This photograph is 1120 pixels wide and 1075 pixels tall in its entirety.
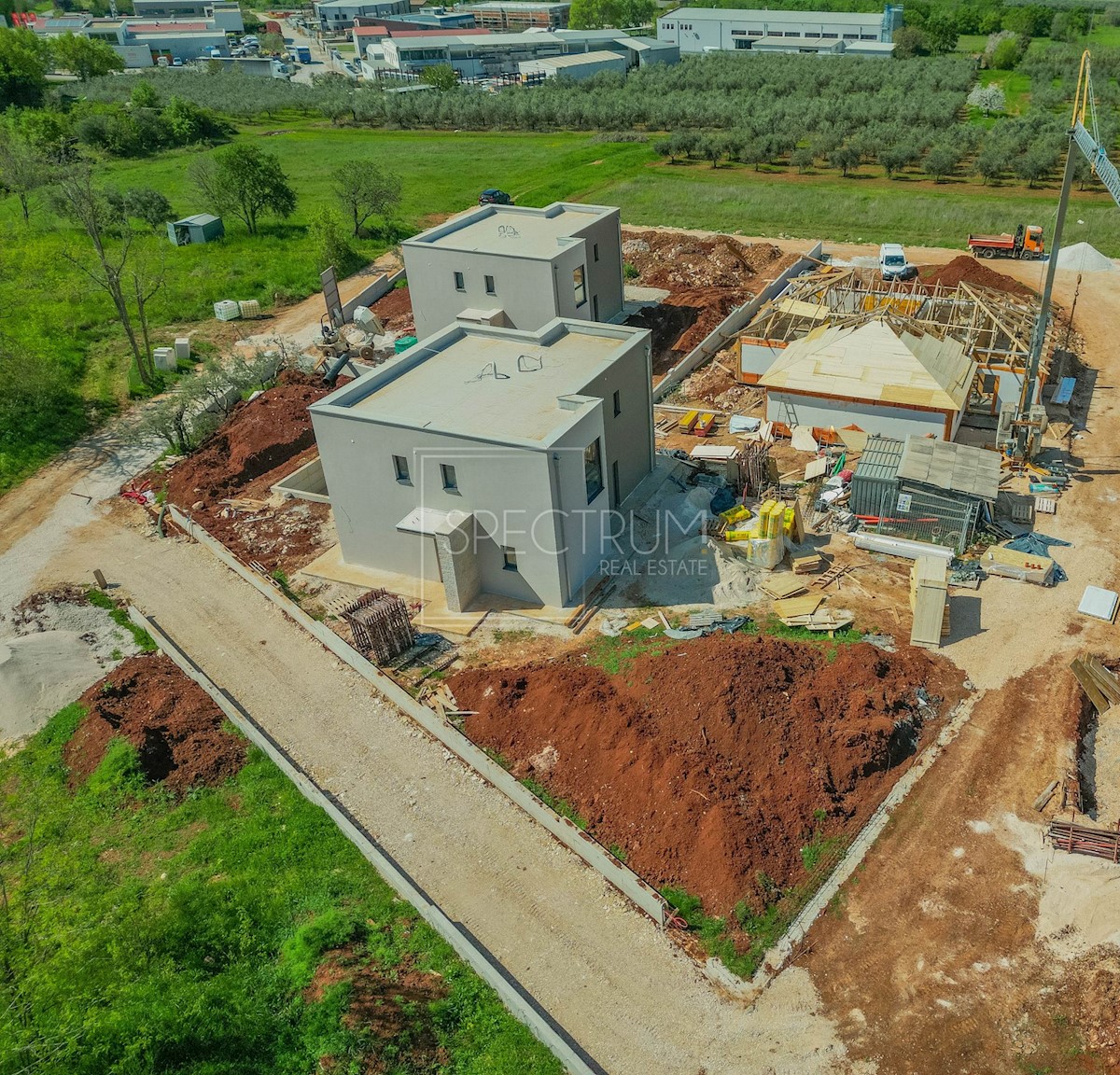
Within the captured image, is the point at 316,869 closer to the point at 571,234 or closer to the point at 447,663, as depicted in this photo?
the point at 447,663

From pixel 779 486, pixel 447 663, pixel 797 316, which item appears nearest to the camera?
pixel 447 663

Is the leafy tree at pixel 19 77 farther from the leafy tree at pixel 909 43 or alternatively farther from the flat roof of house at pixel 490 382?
the leafy tree at pixel 909 43

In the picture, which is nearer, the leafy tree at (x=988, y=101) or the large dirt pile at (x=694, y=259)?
the large dirt pile at (x=694, y=259)

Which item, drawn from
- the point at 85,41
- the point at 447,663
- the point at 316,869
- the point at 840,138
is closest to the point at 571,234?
the point at 447,663

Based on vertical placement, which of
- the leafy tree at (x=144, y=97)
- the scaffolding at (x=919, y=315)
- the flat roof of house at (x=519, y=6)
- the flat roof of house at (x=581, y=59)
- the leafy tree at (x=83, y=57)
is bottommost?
the scaffolding at (x=919, y=315)

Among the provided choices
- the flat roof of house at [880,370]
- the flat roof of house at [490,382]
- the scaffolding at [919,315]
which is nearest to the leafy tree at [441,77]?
the scaffolding at [919,315]
